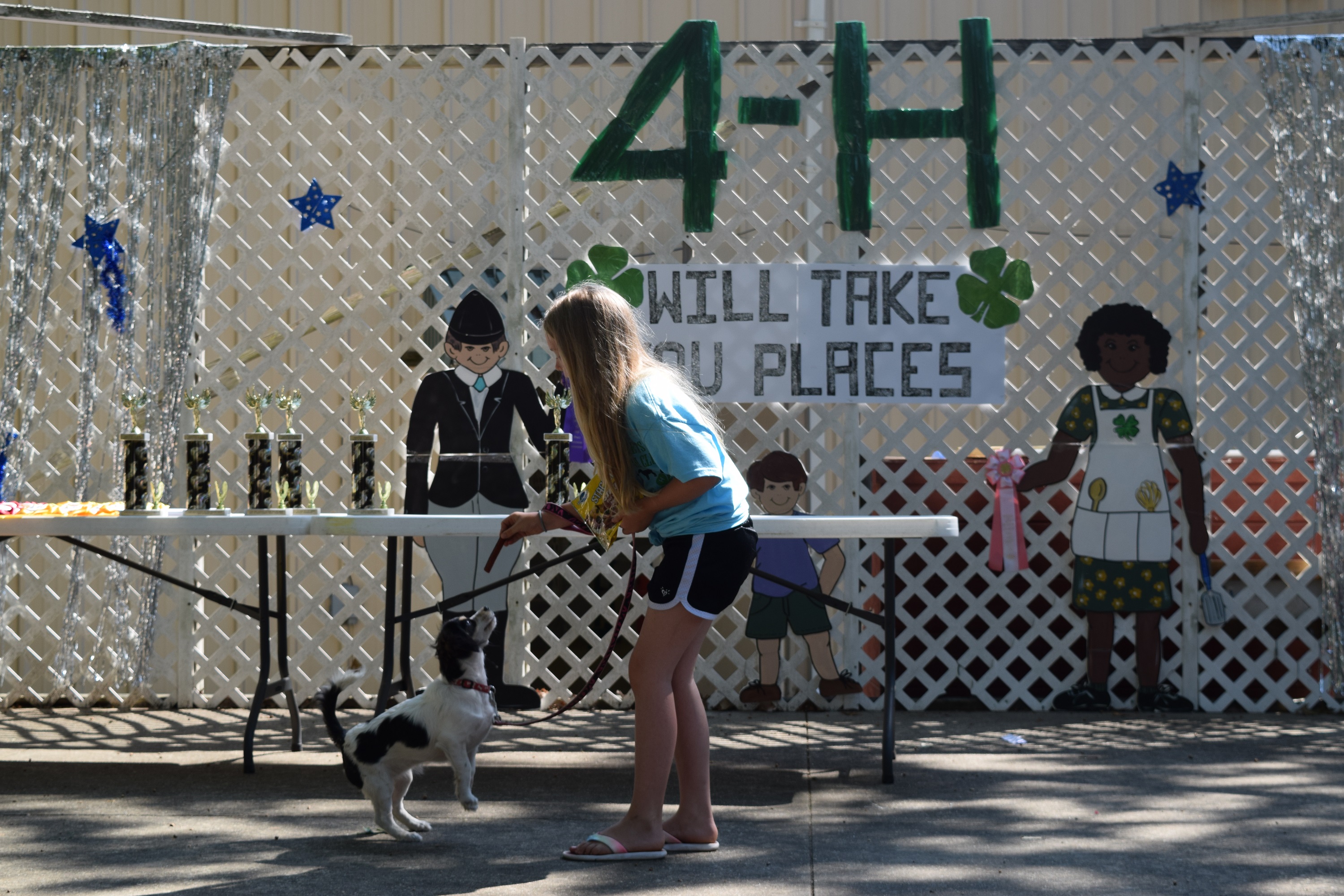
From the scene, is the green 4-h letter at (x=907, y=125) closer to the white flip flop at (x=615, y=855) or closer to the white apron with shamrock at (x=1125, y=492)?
the white apron with shamrock at (x=1125, y=492)

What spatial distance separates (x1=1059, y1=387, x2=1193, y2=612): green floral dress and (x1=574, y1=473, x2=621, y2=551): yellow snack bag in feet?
7.90

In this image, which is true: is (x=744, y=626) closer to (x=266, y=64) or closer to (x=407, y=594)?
(x=407, y=594)

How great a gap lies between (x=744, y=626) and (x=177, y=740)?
2095mm

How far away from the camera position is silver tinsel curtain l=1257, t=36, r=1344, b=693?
14.9 ft

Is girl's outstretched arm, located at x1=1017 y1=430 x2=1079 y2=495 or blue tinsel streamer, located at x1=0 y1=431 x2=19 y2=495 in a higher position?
blue tinsel streamer, located at x1=0 y1=431 x2=19 y2=495

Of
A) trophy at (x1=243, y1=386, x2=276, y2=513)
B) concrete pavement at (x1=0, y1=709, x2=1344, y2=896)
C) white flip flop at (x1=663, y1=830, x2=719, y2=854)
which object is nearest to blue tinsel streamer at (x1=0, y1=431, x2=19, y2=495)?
concrete pavement at (x1=0, y1=709, x2=1344, y2=896)

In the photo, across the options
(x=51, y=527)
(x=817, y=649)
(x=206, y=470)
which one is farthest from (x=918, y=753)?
(x=51, y=527)

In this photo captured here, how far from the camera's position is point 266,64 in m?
4.82

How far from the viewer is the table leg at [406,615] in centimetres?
433

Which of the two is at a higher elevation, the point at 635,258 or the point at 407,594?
the point at 635,258

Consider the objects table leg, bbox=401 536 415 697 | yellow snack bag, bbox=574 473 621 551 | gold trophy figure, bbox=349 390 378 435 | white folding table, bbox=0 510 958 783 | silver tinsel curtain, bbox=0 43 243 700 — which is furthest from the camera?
silver tinsel curtain, bbox=0 43 243 700

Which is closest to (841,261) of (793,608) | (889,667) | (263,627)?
(793,608)

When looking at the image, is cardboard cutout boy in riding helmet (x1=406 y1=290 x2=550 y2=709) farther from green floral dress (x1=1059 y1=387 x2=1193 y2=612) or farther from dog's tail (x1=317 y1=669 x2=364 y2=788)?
green floral dress (x1=1059 y1=387 x2=1193 y2=612)

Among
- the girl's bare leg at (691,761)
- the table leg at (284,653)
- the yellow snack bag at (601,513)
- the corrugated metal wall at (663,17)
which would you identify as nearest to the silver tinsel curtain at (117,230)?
the table leg at (284,653)
